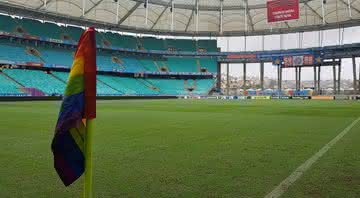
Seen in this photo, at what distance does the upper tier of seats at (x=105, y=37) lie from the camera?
53781mm

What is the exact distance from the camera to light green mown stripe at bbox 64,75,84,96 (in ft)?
7.81

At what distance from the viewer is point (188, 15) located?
223ft

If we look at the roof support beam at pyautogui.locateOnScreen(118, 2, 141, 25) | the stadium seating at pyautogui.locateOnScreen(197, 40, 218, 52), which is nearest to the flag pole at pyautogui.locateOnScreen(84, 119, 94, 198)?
the roof support beam at pyautogui.locateOnScreen(118, 2, 141, 25)

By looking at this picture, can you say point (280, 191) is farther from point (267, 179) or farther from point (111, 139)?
point (111, 139)

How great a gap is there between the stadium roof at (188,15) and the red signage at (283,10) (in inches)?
881

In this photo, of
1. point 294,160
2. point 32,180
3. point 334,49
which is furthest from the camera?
point 334,49

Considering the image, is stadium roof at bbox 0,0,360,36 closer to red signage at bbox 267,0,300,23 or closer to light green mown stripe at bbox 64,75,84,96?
red signage at bbox 267,0,300,23

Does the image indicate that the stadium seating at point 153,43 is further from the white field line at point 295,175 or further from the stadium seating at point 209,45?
the white field line at point 295,175

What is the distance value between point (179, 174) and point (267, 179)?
1.24 metres

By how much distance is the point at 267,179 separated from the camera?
183 inches

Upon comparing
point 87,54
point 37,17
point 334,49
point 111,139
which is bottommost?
point 111,139

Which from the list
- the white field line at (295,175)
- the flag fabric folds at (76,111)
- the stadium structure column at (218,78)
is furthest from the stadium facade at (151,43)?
the flag fabric folds at (76,111)

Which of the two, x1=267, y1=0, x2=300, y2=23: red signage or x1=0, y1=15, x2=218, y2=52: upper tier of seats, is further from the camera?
x1=0, y1=15, x2=218, y2=52: upper tier of seats

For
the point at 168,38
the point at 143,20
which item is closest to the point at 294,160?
the point at 143,20
